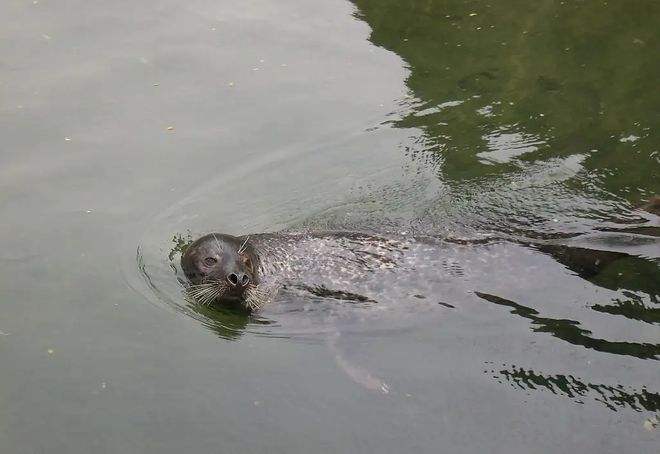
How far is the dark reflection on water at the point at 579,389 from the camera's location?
708 centimetres

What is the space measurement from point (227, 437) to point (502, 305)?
2966mm

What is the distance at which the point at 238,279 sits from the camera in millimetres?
8031

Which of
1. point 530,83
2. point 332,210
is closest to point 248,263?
point 332,210

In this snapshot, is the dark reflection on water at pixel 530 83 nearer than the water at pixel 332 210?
No

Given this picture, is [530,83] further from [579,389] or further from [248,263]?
[579,389]

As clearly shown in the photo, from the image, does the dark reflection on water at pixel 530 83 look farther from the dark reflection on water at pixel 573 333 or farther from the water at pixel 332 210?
the dark reflection on water at pixel 573 333

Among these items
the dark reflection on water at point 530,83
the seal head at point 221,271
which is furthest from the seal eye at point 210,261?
the dark reflection on water at point 530,83

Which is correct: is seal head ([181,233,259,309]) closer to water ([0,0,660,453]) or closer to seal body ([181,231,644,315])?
seal body ([181,231,644,315])

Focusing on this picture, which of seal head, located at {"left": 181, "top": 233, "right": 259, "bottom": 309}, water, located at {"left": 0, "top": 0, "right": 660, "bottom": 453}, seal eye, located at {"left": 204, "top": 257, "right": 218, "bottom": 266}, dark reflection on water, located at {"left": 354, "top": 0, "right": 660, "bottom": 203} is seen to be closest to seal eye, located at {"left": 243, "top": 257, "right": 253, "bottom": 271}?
seal head, located at {"left": 181, "top": 233, "right": 259, "bottom": 309}

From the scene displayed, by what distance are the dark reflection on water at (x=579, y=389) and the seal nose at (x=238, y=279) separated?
239 centimetres

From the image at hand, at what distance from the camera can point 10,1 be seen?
44.7 feet

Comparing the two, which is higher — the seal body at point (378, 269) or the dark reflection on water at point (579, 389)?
the seal body at point (378, 269)

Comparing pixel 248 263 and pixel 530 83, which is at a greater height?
pixel 530 83

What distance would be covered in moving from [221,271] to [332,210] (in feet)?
6.35
